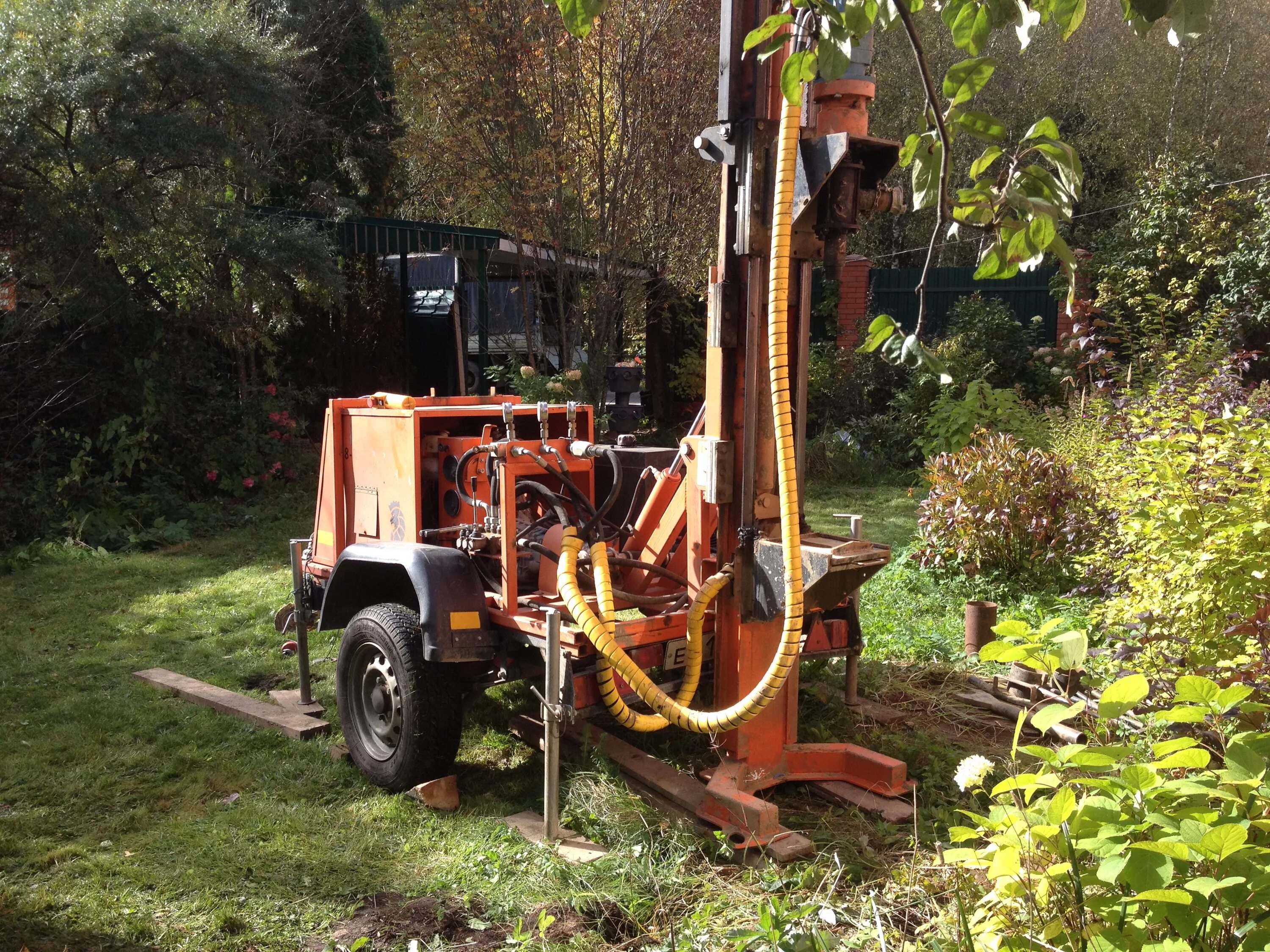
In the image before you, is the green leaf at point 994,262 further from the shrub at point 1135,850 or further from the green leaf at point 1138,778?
the green leaf at point 1138,778

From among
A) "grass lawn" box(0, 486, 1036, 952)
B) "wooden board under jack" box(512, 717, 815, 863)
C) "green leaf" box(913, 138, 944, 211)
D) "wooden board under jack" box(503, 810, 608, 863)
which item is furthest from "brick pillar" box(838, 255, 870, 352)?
"green leaf" box(913, 138, 944, 211)

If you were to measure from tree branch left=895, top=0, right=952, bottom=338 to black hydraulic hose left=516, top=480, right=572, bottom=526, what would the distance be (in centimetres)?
255

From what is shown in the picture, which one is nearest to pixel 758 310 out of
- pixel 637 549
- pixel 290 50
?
pixel 637 549

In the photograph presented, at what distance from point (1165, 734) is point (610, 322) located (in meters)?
10.1

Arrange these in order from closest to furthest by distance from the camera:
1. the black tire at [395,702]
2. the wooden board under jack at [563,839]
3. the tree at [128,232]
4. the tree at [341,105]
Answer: the wooden board under jack at [563,839]
the black tire at [395,702]
the tree at [128,232]
the tree at [341,105]

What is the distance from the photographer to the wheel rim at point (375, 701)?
14.1ft


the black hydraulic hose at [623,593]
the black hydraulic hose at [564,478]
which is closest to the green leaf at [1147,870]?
the black hydraulic hose at [623,593]

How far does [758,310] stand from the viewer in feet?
11.8

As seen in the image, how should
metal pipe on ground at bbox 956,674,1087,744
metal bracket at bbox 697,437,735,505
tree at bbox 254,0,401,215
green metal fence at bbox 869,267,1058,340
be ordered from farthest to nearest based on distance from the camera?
green metal fence at bbox 869,267,1058,340, tree at bbox 254,0,401,215, metal pipe on ground at bbox 956,674,1087,744, metal bracket at bbox 697,437,735,505

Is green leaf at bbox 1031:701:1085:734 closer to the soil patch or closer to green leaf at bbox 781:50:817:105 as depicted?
green leaf at bbox 781:50:817:105

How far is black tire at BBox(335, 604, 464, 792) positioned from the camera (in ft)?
13.5

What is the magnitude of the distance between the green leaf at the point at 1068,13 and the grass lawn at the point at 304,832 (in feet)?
7.56

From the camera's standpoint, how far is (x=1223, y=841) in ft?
5.54

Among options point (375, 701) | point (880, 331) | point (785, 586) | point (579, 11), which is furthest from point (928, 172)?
point (375, 701)
